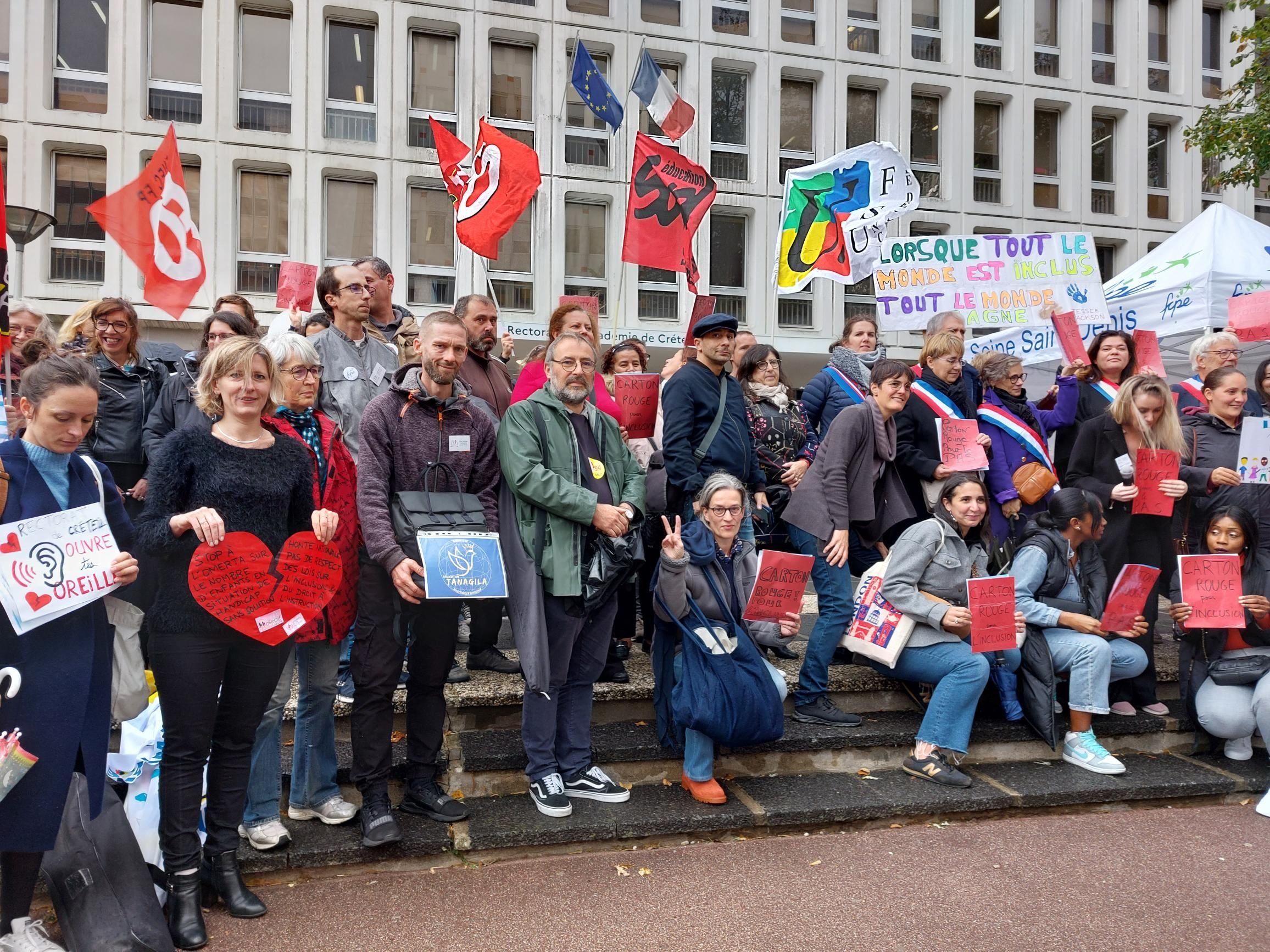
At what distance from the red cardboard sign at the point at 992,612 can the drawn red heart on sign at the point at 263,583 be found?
121 inches

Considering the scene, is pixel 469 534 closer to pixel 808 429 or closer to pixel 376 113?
pixel 808 429

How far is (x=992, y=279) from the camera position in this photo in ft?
26.0

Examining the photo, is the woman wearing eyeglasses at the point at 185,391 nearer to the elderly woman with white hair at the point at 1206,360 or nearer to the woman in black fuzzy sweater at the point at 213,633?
the woman in black fuzzy sweater at the point at 213,633

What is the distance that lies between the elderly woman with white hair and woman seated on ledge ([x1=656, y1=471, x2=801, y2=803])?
3.46 meters

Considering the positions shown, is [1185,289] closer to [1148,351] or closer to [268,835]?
[1148,351]

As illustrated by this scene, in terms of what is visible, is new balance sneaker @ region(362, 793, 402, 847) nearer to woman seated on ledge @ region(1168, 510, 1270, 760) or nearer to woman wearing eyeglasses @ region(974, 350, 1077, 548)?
woman wearing eyeglasses @ region(974, 350, 1077, 548)

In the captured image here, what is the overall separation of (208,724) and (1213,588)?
5.04 m

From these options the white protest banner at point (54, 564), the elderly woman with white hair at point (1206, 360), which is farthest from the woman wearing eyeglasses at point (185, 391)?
the elderly woman with white hair at point (1206, 360)

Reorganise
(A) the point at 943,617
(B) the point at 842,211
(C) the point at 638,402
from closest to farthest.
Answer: (A) the point at 943,617 < (C) the point at 638,402 < (B) the point at 842,211

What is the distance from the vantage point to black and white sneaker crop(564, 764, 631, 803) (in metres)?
4.38

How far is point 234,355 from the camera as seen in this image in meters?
3.35

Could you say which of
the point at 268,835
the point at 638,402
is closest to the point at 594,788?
the point at 268,835

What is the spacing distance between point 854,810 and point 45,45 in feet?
64.6

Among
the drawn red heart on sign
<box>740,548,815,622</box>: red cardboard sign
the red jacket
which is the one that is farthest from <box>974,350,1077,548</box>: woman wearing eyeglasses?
the drawn red heart on sign
